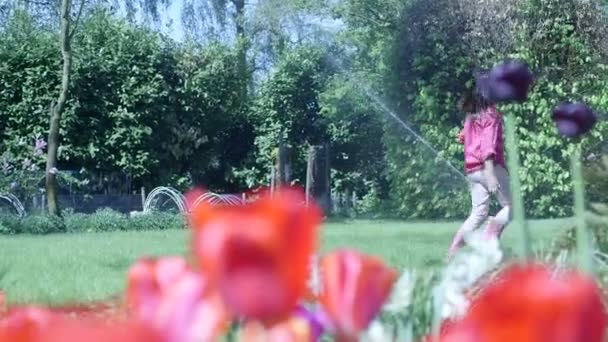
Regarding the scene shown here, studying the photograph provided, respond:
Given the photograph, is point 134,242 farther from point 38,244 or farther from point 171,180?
point 171,180

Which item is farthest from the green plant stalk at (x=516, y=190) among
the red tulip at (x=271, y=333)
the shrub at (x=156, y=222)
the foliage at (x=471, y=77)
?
the foliage at (x=471, y=77)

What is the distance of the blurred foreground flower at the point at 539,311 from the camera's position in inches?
14.5

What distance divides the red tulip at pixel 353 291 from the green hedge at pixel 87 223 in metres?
11.5

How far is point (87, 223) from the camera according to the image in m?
12.7

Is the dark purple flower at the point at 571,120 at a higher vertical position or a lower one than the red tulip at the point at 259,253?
higher

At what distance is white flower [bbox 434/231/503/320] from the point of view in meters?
1.38

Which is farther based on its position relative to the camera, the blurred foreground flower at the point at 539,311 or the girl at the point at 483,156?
the girl at the point at 483,156

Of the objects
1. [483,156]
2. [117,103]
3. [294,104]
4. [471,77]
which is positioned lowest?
[483,156]

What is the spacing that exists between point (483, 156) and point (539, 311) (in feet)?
19.2

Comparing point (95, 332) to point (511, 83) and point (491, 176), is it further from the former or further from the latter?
point (491, 176)

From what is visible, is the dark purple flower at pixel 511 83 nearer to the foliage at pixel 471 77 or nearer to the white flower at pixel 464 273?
the white flower at pixel 464 273

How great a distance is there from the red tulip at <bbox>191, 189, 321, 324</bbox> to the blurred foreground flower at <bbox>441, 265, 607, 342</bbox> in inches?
2.6

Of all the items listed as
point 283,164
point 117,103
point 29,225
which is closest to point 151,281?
point 29,225

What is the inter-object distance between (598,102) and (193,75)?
21.3ft
